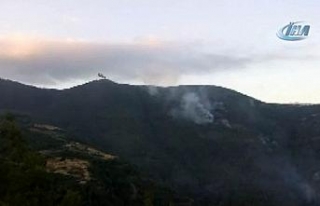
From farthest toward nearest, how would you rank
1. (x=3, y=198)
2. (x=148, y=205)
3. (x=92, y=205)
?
(x=92, y=205) → (x=148, y=205) → (x=3, y=198)

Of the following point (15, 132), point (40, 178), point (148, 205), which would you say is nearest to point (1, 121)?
point (15, 132)

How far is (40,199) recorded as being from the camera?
216 ft

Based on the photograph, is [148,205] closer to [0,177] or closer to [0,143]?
[0,143]

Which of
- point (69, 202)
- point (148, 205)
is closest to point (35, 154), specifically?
point (69, 202)

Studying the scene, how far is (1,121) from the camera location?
7175cm

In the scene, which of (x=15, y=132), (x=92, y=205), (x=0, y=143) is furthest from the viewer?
(x=92, y=205)

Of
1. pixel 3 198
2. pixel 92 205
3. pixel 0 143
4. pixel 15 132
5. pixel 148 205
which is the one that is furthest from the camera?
pixel 92 205

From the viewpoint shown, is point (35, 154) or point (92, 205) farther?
point (92, 205)

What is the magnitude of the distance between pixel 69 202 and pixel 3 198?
6673 millimetres

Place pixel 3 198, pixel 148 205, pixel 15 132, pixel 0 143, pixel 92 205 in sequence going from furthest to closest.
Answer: pixel 92 205, pixel 148 205, pixel 0 143, pixel 15 132, pixel 3 198

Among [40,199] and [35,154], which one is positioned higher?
[35,154]

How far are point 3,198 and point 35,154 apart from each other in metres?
6.20

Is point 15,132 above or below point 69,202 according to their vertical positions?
above

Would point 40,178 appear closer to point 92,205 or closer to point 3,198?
point 3,198
